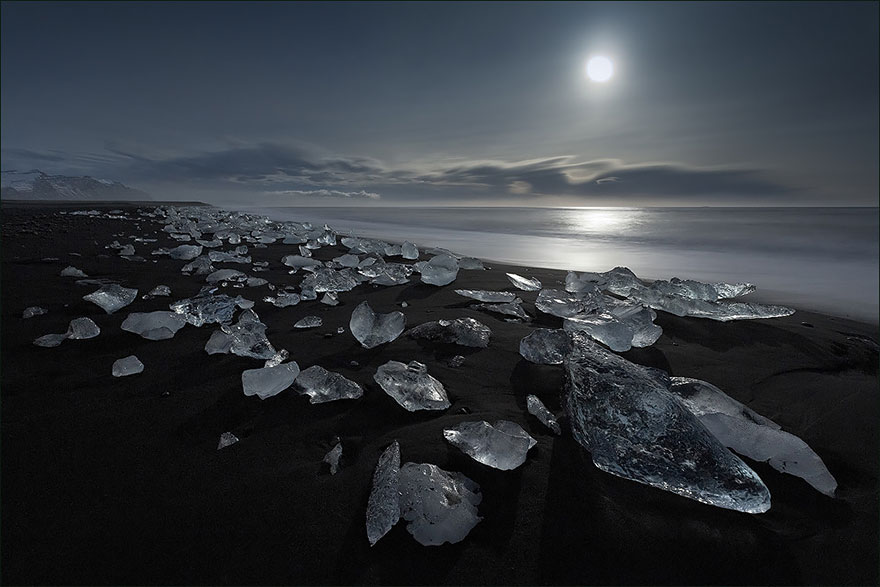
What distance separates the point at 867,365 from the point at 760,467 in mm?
1698

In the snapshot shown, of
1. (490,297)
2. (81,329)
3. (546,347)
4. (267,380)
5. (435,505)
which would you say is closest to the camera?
(435,505)

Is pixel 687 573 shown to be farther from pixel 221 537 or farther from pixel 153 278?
pixel 153 278

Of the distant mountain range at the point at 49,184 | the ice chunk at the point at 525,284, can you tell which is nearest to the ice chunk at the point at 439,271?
the ice chunk at the point at 525,284

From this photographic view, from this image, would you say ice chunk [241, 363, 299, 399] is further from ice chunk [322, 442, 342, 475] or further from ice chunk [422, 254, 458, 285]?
ice chunk [422, 254, 458, 285]

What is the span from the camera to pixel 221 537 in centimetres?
100

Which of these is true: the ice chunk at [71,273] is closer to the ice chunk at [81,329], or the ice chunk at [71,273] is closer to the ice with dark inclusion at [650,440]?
the ice chunk at [81,329]

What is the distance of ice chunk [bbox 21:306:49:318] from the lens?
2.54 meters

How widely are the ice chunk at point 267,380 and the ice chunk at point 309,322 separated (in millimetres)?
868

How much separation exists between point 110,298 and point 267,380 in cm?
199

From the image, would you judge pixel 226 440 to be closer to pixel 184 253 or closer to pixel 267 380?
pixel 267 380

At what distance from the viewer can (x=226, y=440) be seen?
1.36m

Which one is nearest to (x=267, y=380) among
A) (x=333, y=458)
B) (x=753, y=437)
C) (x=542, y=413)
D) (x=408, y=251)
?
(x=333, y=458)

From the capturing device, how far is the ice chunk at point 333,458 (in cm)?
124

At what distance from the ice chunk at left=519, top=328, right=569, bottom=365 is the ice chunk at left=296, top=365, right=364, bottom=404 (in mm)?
941
